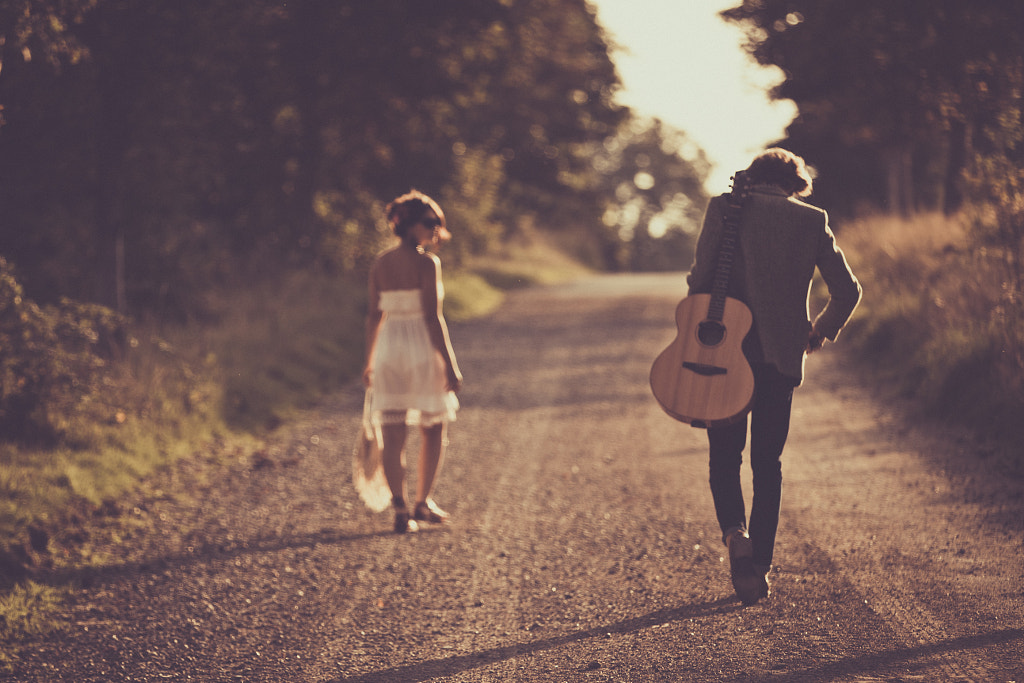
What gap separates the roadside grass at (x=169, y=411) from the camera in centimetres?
566

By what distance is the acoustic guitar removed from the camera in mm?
4578

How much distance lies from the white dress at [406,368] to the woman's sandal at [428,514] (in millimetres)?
525

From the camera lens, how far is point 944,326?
31.7 feet

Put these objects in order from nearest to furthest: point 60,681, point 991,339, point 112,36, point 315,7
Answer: point 60,681 → point 991,339 → point 112,36 → point 315,7

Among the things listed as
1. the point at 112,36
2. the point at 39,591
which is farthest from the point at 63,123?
the point at 39,591

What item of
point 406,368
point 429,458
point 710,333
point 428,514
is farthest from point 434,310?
point 710,333

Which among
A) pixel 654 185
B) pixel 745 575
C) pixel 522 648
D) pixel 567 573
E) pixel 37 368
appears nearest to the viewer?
pixel 522 648

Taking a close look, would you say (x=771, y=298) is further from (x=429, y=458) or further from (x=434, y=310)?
(x=429, y=458)

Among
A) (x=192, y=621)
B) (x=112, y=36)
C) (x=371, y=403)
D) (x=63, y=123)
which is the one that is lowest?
(x=192, y=621)

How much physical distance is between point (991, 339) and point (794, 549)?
3.94 m

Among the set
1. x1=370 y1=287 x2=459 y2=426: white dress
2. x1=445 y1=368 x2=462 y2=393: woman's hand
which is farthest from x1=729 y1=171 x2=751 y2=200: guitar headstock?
x1=445 y1=368 x2=462 y2=393: woman's hand

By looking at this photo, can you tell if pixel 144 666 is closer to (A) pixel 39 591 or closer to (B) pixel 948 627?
(A) pixel 39 591

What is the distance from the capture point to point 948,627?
411cm

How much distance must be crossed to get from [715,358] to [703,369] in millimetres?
78
